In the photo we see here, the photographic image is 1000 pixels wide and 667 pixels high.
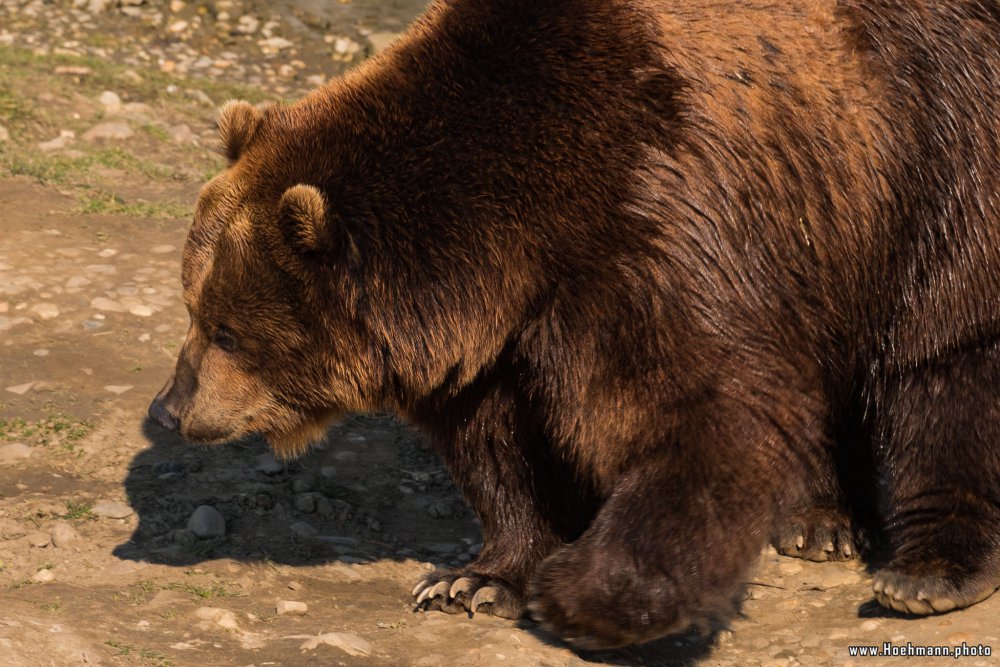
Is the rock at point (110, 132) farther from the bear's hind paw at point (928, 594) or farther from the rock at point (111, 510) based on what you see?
the bear's hind paw at point (928, 594)

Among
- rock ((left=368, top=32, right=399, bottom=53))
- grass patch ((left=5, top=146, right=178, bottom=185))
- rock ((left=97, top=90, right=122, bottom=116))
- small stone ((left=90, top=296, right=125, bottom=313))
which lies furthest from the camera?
rock ((left=368, top=32, right=399, bottom=53))

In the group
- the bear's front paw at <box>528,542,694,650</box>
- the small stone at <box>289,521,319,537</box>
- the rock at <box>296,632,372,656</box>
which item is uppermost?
the bear's front paw at <box>528,542,694,650</box>

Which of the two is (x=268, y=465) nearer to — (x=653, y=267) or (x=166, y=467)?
(x=166, y=467)

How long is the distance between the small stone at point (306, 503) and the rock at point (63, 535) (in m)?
0.91

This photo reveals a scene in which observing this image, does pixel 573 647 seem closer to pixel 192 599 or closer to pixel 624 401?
pixel 624 401

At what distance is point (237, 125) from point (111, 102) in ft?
14.3

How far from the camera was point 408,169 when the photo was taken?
14.7ft

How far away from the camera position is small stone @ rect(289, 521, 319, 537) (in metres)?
5.27

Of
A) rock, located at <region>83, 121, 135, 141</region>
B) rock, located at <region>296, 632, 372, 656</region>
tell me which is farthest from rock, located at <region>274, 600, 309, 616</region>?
rock, located at <region>83, 121, 135, 141</region>

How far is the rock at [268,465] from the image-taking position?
5684mm

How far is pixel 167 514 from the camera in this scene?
5195 millimetres

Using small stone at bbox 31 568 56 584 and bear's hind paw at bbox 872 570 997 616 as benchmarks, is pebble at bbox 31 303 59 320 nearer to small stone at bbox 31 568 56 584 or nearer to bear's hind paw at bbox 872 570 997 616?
small stone at bbox 31 568 56 584

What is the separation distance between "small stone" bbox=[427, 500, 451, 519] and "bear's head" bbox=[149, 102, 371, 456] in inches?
35.0

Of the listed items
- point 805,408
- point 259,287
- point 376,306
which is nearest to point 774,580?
point 805,408
